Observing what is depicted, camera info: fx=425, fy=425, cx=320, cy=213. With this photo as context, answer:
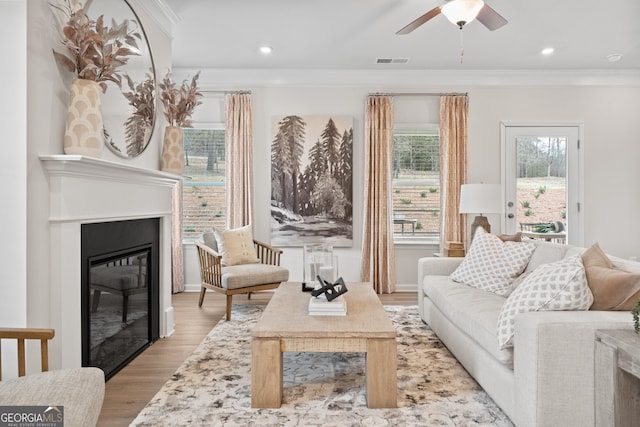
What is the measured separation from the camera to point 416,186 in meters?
5.46

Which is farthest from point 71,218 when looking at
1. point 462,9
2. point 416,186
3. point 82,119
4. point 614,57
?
point 614,57

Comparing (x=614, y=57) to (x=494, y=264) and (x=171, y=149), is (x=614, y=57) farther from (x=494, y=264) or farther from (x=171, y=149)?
(x=171, y=149)

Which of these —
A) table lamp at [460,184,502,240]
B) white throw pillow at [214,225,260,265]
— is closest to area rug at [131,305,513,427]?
white throw pillow at [214,225,260,265]

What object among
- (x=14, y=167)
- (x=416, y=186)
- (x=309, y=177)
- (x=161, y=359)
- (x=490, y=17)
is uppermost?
(x=490, y=17)

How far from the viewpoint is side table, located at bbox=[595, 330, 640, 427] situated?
60.9 inches

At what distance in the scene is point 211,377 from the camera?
2613 millimetres

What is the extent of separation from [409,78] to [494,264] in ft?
9.62

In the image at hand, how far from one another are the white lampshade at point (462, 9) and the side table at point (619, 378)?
6.66 ft

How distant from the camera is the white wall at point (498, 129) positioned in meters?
5.34

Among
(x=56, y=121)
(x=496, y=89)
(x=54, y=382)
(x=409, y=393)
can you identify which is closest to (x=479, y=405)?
(x=409, y=393)

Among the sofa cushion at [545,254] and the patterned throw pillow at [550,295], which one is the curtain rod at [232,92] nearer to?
the sofa cushion at [545,254]

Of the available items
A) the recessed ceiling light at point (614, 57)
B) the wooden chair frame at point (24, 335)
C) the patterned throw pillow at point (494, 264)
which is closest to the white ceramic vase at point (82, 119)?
the wooden chair frame at point (24, 335)

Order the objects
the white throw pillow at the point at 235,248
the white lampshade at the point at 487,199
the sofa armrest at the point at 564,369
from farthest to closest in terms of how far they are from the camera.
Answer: the white throw pillow at the point at 235,248 → the white lampshade at the point at 487,199 → the sofa armrest at the point at 564,369

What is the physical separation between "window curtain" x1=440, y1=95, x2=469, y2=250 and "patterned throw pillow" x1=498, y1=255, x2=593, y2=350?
3150 millimetres
